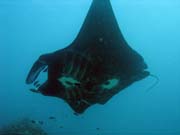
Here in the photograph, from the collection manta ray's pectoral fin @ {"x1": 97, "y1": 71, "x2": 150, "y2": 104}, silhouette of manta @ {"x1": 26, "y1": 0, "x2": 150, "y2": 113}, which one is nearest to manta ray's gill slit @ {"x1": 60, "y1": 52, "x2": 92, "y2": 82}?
silhouette of manta @ {"x1": 26, "y1": 0, "x2": 150, "y2": 113}

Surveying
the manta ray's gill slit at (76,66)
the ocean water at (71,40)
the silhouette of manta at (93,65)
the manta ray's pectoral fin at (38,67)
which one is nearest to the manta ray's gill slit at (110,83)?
the silhouette of manta at (93,65)

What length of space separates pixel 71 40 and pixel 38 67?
536 millimetres

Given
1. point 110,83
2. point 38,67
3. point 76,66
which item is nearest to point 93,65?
point 76,66

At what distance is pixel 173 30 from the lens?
4.14m

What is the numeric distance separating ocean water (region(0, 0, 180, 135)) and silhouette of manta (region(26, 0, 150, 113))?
0.08 m

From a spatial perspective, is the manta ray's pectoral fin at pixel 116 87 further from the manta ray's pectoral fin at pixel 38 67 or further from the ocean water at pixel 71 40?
the manta ray's pectoral fin at pixel 38 67

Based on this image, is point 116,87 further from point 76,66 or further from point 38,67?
point 38,67

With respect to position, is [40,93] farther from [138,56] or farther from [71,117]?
[138,56]

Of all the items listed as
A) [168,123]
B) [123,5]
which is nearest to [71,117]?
[168,123]

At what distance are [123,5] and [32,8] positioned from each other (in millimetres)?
1108

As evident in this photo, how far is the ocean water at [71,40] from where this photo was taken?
4.08m

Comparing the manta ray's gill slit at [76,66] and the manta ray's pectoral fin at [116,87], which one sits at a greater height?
the manta ray's gill slit at [76,66]

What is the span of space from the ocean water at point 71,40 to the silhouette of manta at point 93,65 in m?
0.08

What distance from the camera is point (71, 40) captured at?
4.09 metres
